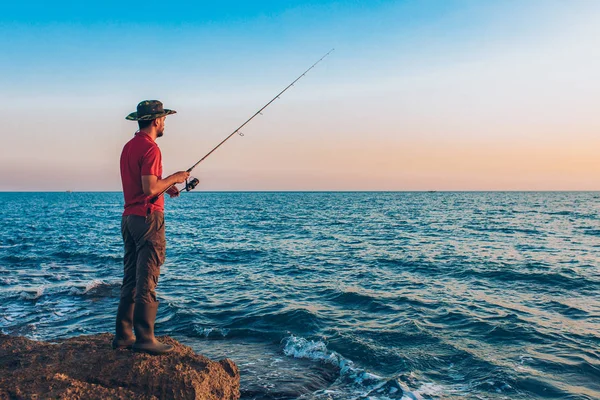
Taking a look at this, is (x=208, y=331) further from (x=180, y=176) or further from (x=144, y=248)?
(x=180, y=176)

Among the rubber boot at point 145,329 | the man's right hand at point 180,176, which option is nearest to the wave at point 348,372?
the rubber boot at point 145,329

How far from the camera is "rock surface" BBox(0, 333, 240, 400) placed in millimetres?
4297

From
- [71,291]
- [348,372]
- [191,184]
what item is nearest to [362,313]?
[348,372]

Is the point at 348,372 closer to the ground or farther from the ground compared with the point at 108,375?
closer to the ground

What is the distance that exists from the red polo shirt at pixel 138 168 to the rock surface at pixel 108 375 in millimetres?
1612

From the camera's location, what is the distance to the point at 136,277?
481cm

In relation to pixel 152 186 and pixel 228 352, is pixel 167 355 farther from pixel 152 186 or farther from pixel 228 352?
pixel 228 352

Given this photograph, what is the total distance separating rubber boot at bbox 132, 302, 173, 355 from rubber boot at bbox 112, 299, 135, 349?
0.21 m

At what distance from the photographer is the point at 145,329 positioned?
4859mm

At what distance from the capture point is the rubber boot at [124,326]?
16.6ft

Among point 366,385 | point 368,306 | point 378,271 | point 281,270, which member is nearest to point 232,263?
point 281,270

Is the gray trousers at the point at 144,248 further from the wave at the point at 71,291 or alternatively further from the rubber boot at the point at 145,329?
the wave at the point at 71,291

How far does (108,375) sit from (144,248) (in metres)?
1.33

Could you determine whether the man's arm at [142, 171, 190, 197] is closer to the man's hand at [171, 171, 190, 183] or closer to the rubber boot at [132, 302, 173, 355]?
the man's hand at [171, 171, 190, 183]
